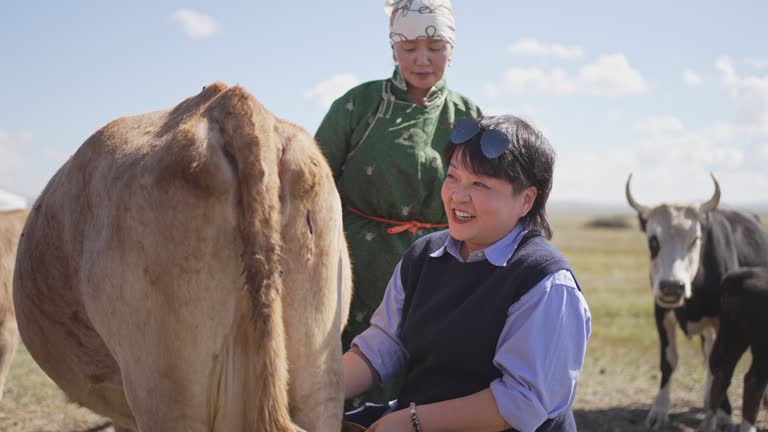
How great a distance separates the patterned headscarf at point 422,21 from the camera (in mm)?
3232

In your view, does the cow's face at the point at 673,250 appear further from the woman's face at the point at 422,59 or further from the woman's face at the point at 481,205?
the woman's face at the point at 481,205

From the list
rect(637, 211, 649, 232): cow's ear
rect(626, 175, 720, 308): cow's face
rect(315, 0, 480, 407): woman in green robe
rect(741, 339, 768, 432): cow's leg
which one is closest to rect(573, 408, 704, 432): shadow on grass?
rect(741, 339, 768, 432): cow's leg

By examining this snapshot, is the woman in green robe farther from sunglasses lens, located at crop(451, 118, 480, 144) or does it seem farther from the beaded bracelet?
the beaded bracelet

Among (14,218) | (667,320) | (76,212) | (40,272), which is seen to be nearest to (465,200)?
(76,212)

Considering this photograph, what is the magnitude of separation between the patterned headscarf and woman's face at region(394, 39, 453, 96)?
4cm

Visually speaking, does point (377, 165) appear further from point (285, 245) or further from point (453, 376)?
point (285, 245)

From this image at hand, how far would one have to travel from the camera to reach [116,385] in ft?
7.29

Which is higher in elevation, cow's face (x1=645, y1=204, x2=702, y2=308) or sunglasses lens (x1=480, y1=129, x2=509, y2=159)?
sunglasses lens (x1=480, y1=129, x2=509, y2=159)

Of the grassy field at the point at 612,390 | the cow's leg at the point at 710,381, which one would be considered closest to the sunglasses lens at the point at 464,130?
the grassy field at the point at 612,390

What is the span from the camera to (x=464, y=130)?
2.24m

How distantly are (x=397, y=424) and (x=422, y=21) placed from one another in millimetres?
1986

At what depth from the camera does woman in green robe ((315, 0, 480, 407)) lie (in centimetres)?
327

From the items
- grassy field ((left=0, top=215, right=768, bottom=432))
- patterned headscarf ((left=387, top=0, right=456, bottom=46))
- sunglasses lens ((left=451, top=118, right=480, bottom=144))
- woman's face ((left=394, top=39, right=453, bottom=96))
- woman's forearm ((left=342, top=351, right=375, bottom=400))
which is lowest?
grassy field ((left=0, top=215, right=768, bottom=432))

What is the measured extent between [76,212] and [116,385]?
606 millimetres
